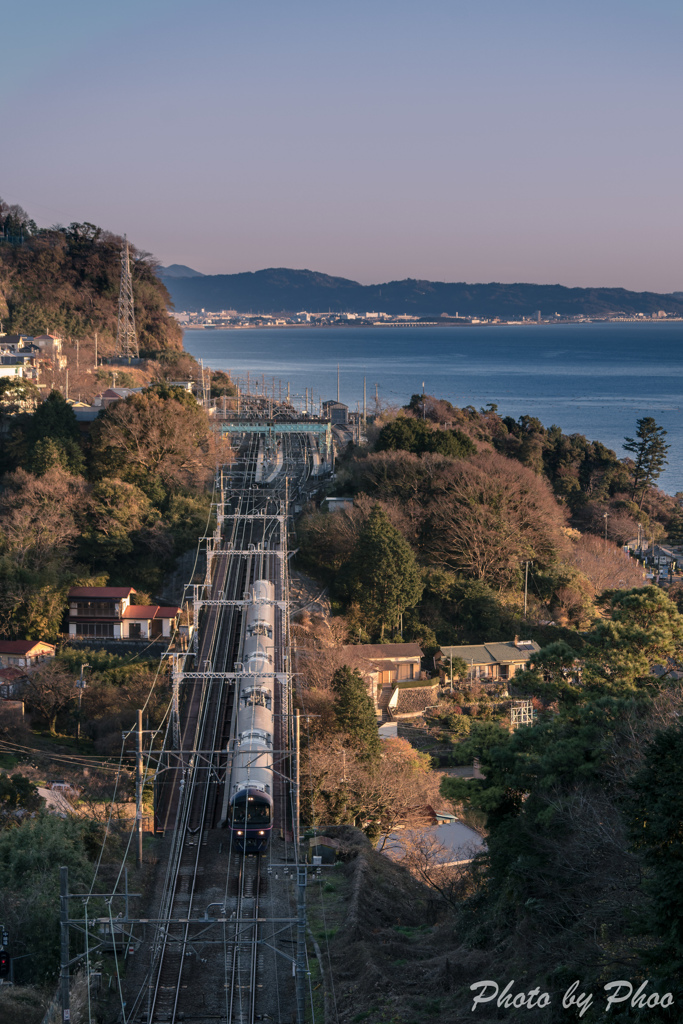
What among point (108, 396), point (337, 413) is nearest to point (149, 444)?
point (108, 396)

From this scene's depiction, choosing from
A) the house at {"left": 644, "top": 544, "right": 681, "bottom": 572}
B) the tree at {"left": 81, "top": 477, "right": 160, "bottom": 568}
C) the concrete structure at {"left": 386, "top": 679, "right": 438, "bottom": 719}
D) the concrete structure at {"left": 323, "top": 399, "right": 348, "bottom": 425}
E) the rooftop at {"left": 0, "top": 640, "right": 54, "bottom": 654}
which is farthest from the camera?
the concrete structure at {"left": 323, "top": 399, "right": 348, "bottom": 425}

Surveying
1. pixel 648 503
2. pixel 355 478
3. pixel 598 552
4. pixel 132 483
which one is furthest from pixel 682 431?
pixel 132 483

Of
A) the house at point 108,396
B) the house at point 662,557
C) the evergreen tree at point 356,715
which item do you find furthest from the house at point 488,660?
the house at point 108,396

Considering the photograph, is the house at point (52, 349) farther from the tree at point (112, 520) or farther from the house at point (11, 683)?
the house at point (11, 683)

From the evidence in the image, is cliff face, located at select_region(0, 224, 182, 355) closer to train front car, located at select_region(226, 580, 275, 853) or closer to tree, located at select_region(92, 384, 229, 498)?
tree, located at select_region(92, 384, 229, 498)

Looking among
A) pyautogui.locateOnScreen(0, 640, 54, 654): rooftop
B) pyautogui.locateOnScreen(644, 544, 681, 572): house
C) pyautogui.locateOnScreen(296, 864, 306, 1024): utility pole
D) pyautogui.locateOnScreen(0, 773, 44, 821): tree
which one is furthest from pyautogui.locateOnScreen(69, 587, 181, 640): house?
pyautogui.locateOnScreen(644, 544, 681, 572): house

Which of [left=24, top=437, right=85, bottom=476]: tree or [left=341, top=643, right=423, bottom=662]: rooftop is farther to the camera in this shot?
[left=24, top=437, right=85, bottom=476]: tree

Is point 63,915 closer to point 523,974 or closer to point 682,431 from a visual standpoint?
point 523,974
